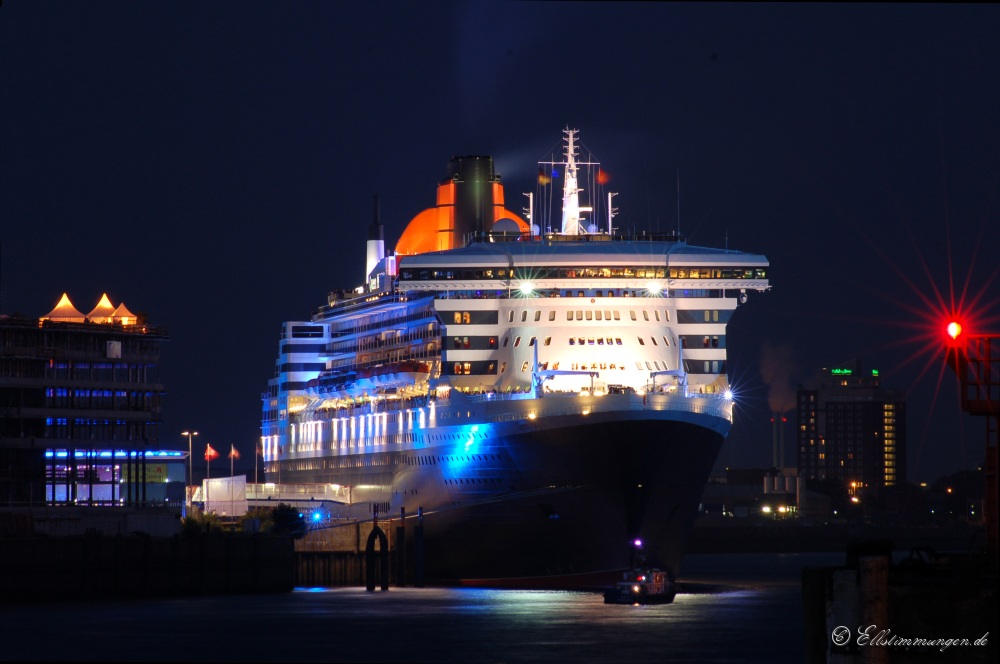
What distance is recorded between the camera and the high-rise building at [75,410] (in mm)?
83562

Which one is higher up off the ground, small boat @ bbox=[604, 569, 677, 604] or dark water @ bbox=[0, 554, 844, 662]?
small boat @ bbox=[604, 569, 677, 604]

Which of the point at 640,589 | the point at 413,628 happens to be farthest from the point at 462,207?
the point at 413,628

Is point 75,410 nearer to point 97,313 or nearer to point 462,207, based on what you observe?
point 97,313

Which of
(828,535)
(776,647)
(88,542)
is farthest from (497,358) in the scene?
(828,535)

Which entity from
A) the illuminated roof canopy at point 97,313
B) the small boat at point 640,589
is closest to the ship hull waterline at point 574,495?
the small boat at point 640,589

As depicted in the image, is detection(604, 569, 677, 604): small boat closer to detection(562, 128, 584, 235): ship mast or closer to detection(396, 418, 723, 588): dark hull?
detection(396, 418, 723, 588): dark hull

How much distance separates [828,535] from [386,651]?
5002 inches

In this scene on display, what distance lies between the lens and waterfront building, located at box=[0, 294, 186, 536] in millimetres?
83562

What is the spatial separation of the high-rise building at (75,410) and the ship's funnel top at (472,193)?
15.8 meters

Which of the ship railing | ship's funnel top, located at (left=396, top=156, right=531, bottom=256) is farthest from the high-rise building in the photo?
the ship railing

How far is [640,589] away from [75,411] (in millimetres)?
29504

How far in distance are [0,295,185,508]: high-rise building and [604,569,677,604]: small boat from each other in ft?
84.9

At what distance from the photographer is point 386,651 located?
5478 centimetres

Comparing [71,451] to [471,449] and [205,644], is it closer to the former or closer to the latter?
[471,449]
